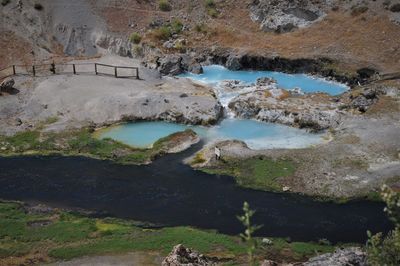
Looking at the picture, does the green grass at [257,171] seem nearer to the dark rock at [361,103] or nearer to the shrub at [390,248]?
the dark rock at [361,103]

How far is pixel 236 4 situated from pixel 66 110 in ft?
115

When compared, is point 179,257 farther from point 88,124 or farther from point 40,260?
point 88,124

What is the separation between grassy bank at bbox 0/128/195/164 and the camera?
47.6 metres

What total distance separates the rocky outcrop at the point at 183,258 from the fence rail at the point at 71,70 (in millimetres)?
37152

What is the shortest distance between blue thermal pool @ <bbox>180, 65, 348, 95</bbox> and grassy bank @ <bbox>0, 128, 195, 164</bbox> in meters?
17.2

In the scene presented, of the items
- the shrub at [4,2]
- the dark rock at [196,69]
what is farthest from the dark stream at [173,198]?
the shrub at [4,2]

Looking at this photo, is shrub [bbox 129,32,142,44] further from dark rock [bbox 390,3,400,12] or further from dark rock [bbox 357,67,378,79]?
dark rock [bbox 390,3,400,12]

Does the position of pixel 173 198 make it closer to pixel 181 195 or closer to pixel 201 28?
pixel 181 195

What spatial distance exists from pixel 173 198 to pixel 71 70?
30837mm

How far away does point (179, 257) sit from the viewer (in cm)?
2883

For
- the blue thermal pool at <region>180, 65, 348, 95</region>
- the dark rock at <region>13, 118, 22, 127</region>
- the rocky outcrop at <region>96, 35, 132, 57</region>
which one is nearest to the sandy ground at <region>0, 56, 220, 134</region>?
the dark rock at <region>13, 118, 22, 127</region>

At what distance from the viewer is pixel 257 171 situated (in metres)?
43.9

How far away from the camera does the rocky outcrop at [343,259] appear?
27281 mm

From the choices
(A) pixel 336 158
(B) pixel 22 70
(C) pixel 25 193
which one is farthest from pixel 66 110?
(A) pixel 336 158
